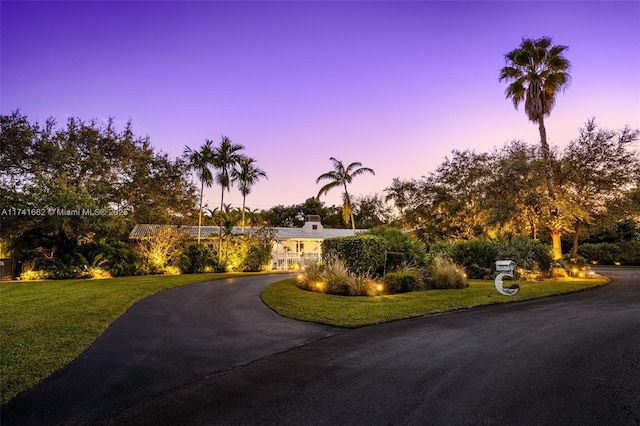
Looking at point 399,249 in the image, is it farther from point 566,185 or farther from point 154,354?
point 566,185

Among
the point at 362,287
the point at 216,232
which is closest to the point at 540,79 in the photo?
the point at 362,287

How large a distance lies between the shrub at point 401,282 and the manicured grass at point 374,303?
90cm

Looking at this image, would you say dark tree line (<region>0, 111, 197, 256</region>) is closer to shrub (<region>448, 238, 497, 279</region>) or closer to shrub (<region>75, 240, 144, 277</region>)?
shrub (<region>75, 240, 144, 277</region>)

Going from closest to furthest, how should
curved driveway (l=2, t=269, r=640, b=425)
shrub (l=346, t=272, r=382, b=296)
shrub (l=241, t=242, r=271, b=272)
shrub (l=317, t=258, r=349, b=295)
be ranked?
curved driveway (l=2, t=269, r=640, b=425) < shrub (l=346, t=272, r=382, b=296) < shrub (l=317, t=258, r=349, b=295) < shrub (l=241, t=242, r=271, b=272)

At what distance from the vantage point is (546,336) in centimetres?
593

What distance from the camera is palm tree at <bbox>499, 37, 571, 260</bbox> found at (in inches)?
787

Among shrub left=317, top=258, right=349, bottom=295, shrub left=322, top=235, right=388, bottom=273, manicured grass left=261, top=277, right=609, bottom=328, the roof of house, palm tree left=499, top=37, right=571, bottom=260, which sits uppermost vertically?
palm tree left=499, top=37, right=571, bottom=260

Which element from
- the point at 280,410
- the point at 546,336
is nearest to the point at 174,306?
the point at 280,410

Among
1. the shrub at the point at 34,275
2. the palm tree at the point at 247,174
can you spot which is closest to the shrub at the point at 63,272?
the shrub at the point at 34,275

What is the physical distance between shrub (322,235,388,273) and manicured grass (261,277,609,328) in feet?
8.55

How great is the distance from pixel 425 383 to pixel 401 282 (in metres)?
8.56

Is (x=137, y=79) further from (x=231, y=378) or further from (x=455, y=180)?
(x=455, y=180)

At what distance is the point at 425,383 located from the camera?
152 inches

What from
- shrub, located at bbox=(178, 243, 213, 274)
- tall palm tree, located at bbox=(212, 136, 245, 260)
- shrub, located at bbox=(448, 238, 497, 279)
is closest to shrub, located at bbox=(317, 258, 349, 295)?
shrub, located at bbox=(448, 238, 497, 279)
